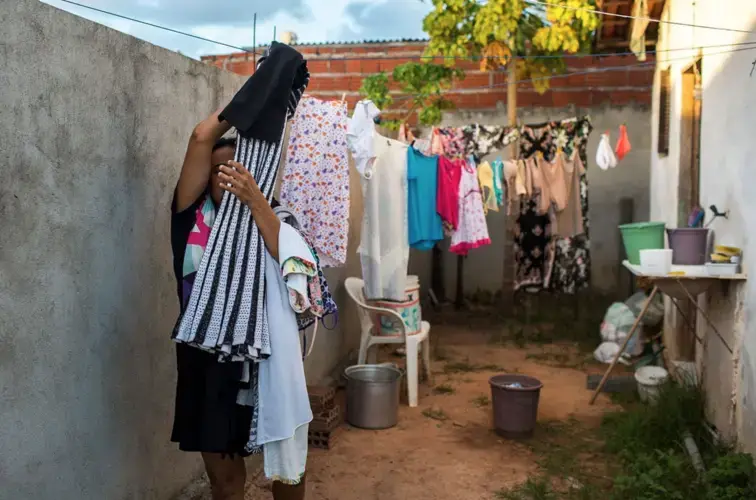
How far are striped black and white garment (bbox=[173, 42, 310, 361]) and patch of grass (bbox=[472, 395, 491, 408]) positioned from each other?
3169 millimetres

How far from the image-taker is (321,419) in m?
4.13

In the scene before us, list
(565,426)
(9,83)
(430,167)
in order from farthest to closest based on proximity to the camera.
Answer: (430,167), (565,426), (9,83)

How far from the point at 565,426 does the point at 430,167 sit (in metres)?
2.19

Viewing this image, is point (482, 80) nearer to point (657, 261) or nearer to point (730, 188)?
point (657, 261)

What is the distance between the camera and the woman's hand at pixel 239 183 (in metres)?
2.14

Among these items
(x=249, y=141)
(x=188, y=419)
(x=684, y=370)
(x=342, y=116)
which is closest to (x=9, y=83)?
(x=249, y=141)

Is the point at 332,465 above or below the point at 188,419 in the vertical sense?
below

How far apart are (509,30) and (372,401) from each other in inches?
154

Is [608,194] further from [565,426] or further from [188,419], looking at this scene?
[188,419]

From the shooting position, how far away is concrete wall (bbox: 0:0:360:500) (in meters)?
1.96

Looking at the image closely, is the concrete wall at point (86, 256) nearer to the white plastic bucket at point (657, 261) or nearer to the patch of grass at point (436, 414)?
the patch of grass at point (436, 414)

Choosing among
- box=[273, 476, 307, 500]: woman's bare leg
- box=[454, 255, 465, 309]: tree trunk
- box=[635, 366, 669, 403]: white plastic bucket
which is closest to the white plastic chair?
box=[635, 366, 669, 403]: white plastic bucket

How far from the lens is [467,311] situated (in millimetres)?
8406

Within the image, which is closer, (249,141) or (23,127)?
(23,127)
